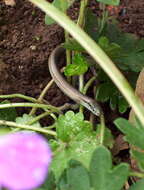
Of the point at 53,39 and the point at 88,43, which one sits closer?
the point at 88,43

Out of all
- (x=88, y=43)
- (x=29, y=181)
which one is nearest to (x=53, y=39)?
(x=88, y=43)

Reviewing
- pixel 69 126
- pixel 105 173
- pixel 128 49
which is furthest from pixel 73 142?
pixel 128 49

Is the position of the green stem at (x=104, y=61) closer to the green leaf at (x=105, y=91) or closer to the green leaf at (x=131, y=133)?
the green leaf at (x=131, y=133)

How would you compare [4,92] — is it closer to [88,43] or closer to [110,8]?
[110,8]

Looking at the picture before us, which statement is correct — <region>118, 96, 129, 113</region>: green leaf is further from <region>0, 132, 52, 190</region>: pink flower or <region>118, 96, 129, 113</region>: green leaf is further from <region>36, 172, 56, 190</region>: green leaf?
<region>0, 132, 52, 190</region>: pink flower

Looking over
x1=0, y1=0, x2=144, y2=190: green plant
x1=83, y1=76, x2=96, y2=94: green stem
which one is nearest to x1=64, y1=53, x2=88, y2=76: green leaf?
x1=0, y1=0, x2=144, y2=190: green plant

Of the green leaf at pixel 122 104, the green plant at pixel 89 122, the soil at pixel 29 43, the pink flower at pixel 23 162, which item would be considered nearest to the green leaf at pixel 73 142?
the green plant at pixel 89 122

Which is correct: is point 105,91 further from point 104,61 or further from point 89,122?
point 104,61
